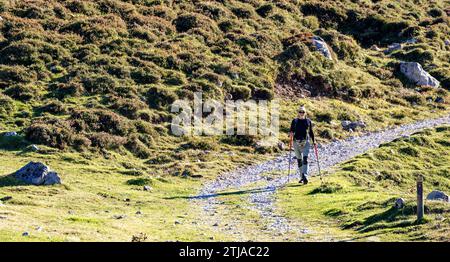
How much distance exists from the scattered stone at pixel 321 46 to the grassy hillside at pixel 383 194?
14757 mm

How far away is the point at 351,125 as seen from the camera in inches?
1757

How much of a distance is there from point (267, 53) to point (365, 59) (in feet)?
37.9

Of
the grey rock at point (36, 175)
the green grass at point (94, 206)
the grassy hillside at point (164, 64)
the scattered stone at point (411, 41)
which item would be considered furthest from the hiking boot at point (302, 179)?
the scattered stone at point (411, 41)

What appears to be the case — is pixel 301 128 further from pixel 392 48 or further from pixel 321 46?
pixel 392 48

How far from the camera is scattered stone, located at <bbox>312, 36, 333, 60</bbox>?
55169mm

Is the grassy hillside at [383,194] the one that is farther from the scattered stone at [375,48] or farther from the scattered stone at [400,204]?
the scattered stone at [375,48]

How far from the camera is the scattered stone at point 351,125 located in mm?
44144

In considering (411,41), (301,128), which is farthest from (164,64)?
(411,41)

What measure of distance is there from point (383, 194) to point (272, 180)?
22.4 ft

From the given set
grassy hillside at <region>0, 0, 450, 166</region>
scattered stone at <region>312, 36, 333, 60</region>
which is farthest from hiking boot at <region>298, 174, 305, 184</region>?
scattered stone at <region>312, 36, 333, 60</region>
